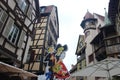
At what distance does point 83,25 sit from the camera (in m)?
30.2

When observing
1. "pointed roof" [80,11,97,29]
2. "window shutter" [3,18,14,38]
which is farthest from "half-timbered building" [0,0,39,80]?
"pointed roof" [80,11,97,29]

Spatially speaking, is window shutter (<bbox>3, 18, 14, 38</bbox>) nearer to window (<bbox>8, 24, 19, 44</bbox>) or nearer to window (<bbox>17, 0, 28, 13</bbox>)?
window (<bbox>8, 24, 19, 44</bbox>)

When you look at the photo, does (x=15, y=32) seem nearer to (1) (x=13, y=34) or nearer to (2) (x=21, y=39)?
(1) (x=13, y=34)

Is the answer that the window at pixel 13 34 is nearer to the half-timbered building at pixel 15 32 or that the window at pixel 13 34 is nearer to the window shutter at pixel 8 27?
the half-timbered building at pixel 15 32

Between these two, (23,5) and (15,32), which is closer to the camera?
(15,32)

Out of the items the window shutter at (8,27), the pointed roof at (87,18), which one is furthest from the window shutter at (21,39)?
the pointed roof at (87,18)

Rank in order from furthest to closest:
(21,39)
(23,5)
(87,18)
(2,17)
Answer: (87,18)
(23,5)
(21,39)
(2,17)

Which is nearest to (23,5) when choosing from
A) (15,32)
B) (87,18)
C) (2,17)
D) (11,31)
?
(15,32)

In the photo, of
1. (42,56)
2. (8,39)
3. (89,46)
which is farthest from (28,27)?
(89,46)

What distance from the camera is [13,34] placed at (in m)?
12.5

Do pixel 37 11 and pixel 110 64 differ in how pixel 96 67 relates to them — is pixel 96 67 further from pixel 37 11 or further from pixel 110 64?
pixel 37 11

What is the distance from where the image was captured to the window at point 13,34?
40.0 ft

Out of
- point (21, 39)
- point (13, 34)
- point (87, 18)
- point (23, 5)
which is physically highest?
point (87, 18)

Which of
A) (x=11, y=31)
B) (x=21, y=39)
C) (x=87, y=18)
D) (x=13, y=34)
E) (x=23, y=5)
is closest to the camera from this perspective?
(x=11, y=31)
